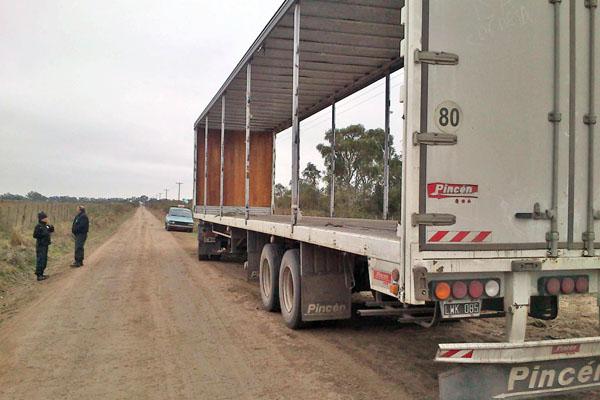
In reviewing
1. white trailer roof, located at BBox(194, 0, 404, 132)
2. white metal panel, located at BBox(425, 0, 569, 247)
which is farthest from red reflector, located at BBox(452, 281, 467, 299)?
white trailer roof, located at BBox(194, 0, 404, 132)

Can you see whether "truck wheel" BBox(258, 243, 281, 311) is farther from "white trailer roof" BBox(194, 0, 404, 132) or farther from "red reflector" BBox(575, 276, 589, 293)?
"red reflector" BBox(575, 276, 589, 293)

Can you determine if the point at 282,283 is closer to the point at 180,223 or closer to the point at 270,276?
the point at 270,276

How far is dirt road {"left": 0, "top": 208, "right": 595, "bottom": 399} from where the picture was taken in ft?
15.2

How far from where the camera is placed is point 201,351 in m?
5.79

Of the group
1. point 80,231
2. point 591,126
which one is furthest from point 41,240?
point 591,126

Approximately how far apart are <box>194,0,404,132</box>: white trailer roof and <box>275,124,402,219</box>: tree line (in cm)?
360

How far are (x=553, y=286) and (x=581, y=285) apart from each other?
293mm

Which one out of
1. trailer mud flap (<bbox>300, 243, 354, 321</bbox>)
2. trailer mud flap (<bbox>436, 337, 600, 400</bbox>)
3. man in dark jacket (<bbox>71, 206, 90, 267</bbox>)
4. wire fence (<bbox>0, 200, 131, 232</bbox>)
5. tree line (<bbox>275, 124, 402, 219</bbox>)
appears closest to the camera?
trailer mud flap (<bbox>436, 337, 600, 400</bbox>)

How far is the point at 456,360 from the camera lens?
137 inches

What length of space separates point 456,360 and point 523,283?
89cm

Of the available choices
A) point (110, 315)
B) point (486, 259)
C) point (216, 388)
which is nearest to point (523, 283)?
point (486, 259)

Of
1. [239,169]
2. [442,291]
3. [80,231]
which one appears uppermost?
[239,169]

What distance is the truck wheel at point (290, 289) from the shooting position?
6.50m

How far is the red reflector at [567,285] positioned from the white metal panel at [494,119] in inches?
14.5
